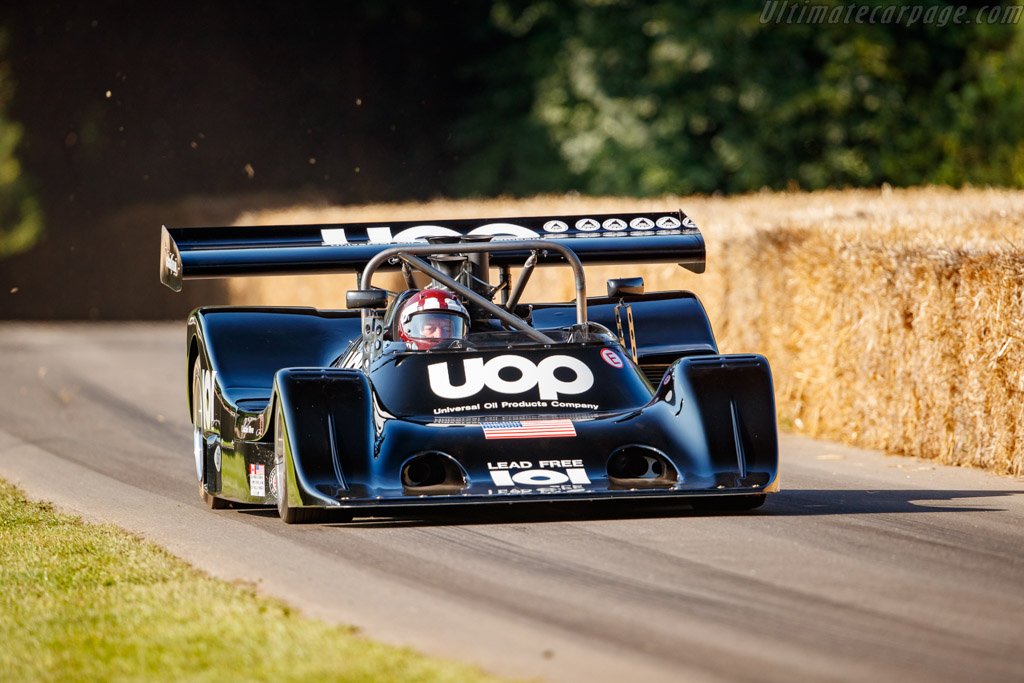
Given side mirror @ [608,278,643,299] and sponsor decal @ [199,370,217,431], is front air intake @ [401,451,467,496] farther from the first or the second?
side mirror @ [608,278,643,299]

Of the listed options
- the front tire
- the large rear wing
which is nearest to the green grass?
the front tire

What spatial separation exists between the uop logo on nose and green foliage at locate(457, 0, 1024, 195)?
2622cm

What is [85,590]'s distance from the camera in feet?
26.3

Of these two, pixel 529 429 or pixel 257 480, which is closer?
pixel 529 429

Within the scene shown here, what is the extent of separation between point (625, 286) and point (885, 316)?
127 inches

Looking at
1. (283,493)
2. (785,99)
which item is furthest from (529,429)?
(785,99)

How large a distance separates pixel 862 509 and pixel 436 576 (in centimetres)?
327

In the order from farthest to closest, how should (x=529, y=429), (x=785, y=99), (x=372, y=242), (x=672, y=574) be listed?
(x=785, y=99) < (x=372, y=242) < (x=529, y=429) < (x=672, y=574)

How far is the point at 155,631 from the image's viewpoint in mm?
6969

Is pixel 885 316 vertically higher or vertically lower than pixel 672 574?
higher

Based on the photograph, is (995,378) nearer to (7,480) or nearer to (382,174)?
(7,480)

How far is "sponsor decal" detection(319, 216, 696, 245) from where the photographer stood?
454 inches

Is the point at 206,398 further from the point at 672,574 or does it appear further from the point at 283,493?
the point at 672,574

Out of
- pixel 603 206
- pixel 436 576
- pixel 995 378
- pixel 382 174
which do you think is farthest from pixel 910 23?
pixel 436 576
